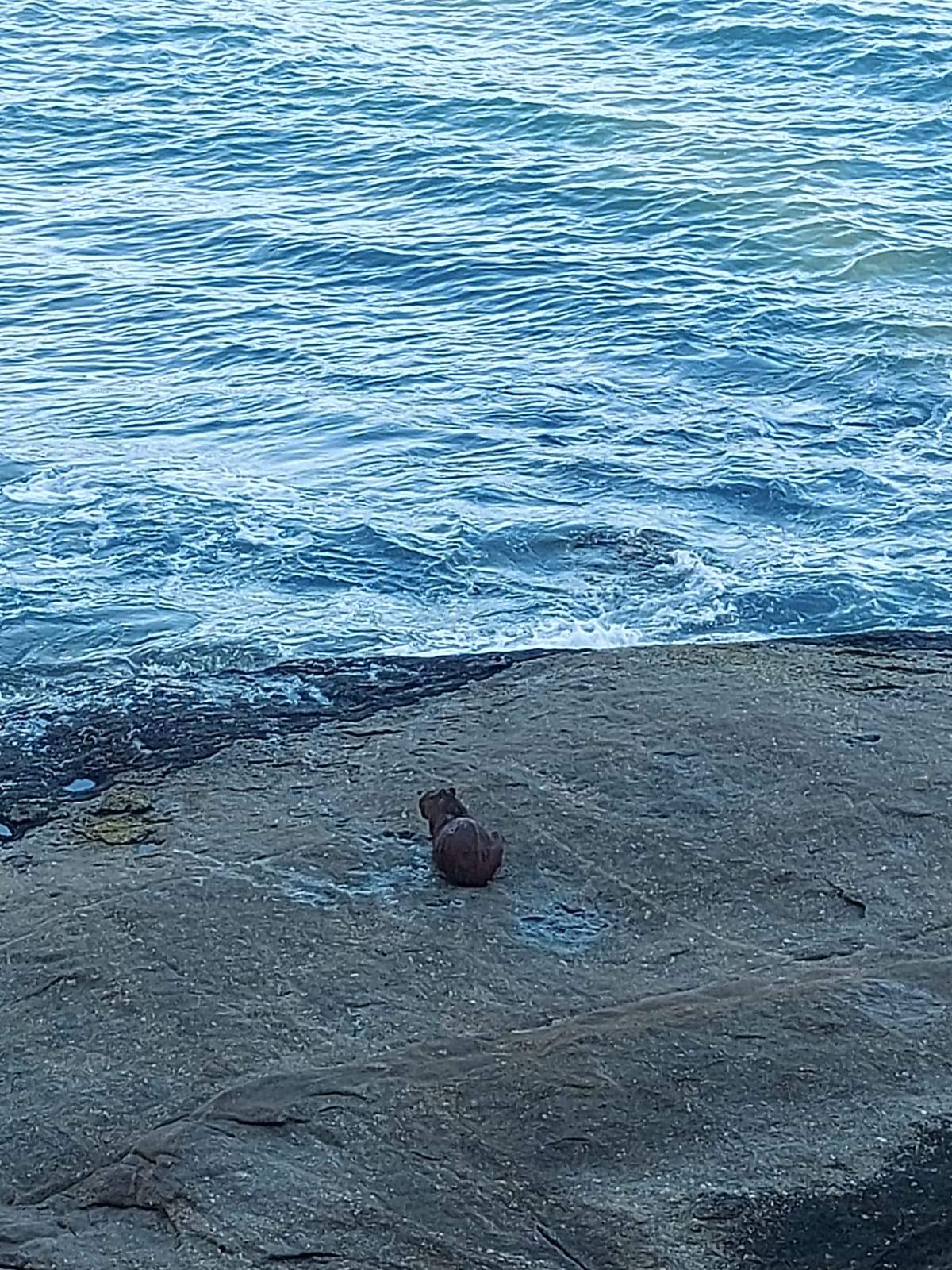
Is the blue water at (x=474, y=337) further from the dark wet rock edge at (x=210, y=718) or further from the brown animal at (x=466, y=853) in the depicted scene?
the brown animal at (x=466, y=853)

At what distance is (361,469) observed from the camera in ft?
44.1

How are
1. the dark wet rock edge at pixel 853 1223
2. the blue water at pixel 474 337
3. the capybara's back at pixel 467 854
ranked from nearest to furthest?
1. the dark wet rock edge at pixel 853 1223
2. the capybara's back at pixel 467 854
3. the blue water at pixel 474 337

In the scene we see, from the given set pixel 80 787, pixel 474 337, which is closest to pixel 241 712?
pixel 80 787

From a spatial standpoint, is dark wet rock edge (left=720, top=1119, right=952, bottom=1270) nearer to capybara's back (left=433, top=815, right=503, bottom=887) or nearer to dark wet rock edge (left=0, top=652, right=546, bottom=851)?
capybara's back (left=433, top=815, right=503, bottom=887)

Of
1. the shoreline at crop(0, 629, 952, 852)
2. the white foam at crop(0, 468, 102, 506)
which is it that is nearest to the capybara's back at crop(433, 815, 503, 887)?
the shoreline at crop(0, 629, 952, 852)

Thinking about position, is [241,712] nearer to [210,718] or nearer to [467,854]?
[210,718]

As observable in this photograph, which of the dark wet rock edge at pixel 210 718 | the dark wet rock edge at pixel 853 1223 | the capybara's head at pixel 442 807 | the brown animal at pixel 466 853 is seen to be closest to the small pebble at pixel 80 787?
the dark wet rock edge at pixel 210 718

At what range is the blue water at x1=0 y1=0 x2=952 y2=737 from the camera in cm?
1155

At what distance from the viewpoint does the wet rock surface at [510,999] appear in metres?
6.09

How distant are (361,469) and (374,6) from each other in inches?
658

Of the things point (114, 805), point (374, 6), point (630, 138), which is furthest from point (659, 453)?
point (374, 6)

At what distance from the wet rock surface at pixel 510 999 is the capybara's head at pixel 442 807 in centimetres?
13

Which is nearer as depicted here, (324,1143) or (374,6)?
(324,1143)

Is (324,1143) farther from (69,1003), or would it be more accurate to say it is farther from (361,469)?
(361,469)
